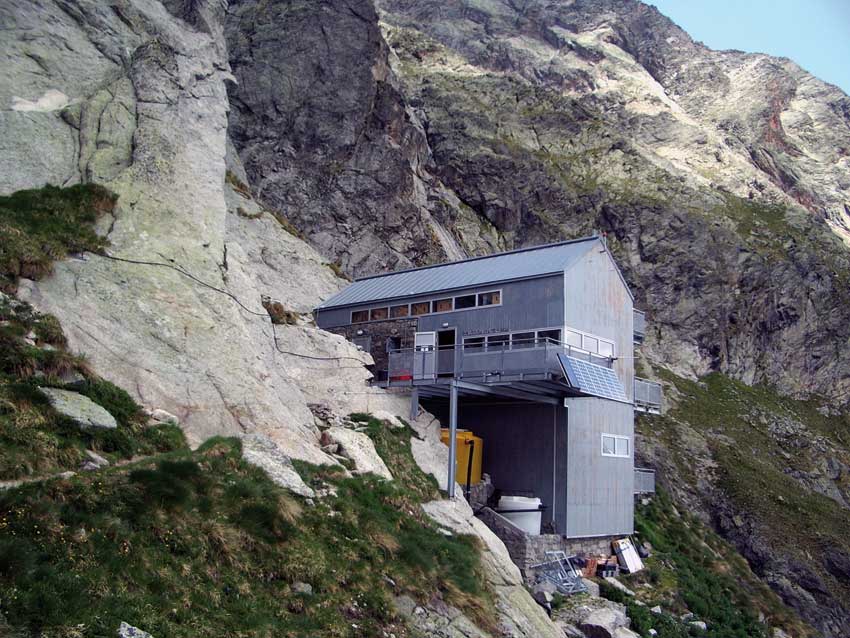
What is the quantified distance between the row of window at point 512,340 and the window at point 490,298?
1.39 meters

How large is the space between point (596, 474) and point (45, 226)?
72.9 feet

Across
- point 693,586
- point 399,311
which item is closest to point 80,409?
point 399,311

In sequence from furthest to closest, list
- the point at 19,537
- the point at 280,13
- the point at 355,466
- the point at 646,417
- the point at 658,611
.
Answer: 1. the point at 280,13
2. the point at 646,417
3. the point at 658,611
4. the point at 355,466
5. the point at 19,537

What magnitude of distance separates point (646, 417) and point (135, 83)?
1528 inches

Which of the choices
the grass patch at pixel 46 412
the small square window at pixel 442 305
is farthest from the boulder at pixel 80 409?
the small square window at pixel 442 305

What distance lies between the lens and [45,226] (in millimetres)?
19031

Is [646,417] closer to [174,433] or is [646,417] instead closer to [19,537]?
[174,433]

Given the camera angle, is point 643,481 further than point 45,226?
Yes

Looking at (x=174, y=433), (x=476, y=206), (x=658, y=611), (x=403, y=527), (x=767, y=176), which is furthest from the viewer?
(x=767, y=176)

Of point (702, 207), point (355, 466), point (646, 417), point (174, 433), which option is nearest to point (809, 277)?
point (702, 207)

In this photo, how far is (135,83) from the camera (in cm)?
2681

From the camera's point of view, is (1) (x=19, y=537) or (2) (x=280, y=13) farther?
(2) (x=280, y=13)

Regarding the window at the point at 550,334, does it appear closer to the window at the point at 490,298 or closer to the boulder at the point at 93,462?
the window at the point at 490,298

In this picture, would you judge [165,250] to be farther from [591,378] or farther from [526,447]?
[526,447]
